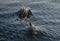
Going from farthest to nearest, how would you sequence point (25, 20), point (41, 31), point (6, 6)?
point (6, 6) < point (25, 20) < point (41, 31)

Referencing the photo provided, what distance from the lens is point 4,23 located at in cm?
2675

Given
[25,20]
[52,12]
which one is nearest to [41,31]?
[25,20]

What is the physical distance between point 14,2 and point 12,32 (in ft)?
42.2

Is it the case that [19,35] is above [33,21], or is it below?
below

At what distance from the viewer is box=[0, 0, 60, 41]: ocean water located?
23.8 meters

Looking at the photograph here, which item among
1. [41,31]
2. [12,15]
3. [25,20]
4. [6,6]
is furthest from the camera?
[6,6]

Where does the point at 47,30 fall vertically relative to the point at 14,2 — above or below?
below

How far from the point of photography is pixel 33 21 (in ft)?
91.4

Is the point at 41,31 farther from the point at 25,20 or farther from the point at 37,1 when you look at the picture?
the point at 37,1

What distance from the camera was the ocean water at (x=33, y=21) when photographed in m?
23.8

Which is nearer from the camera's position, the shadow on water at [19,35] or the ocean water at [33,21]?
the shadow on water at [19,35]

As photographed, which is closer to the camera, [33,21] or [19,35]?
[19,35]

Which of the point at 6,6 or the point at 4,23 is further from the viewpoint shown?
the point at 6,6

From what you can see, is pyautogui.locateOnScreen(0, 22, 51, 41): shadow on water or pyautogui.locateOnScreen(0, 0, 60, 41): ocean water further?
pyautogui.locateOnScreen(0, 0, 60, 41): ocean water
